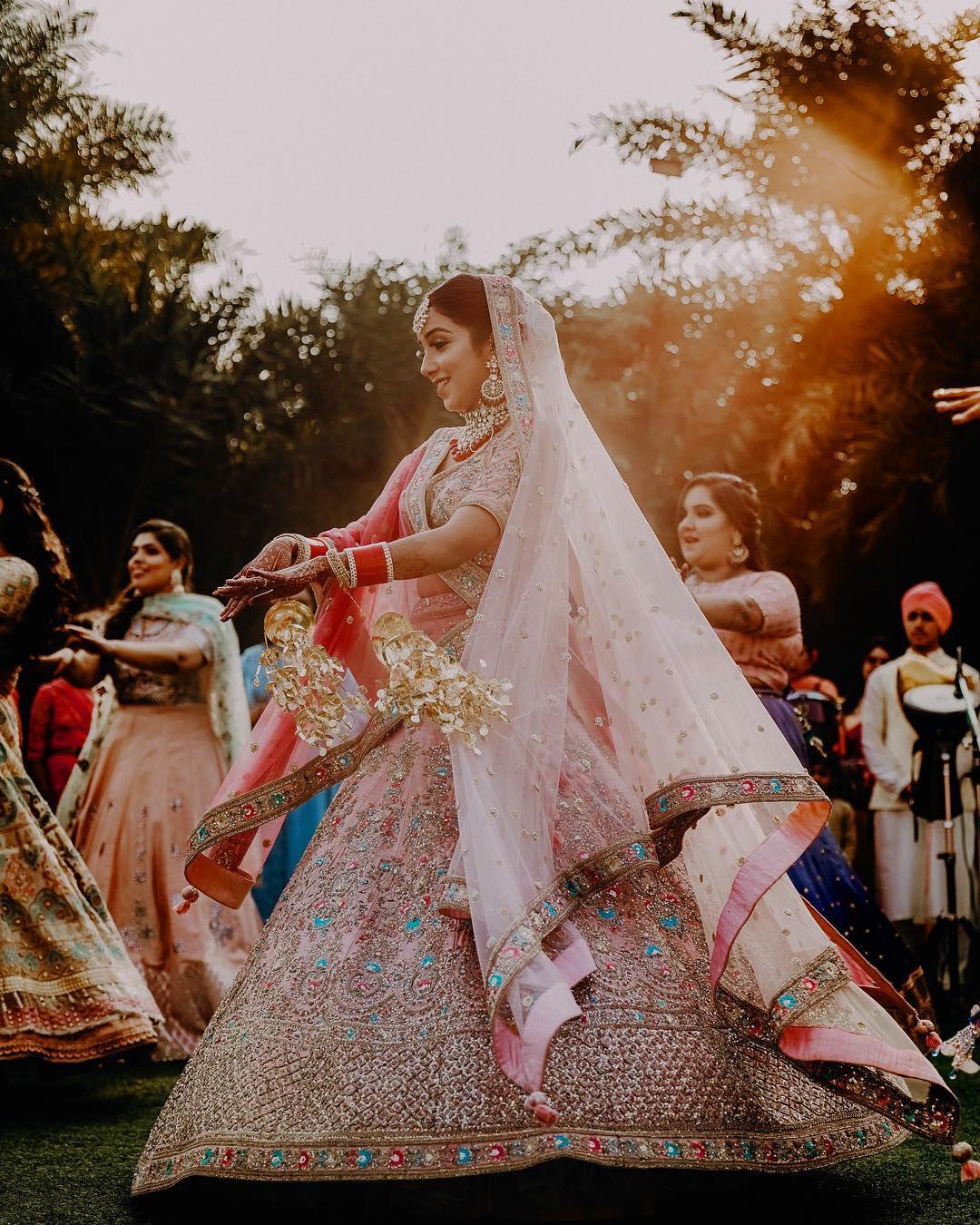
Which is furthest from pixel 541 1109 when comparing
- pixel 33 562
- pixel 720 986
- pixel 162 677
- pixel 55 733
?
pixel 55 733

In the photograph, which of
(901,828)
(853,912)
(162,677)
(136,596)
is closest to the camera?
(853,912)

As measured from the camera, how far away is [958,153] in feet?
24.6

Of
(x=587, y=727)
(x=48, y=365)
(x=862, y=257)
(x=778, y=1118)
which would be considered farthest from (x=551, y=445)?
(x=48, y=365)

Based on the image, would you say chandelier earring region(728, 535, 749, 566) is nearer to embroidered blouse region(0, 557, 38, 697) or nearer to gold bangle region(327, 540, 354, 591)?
gold bangle region(327, 540, 354, 591)

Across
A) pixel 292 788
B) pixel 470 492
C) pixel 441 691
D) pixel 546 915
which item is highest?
pixel 470 492

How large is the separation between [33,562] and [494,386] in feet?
6.76

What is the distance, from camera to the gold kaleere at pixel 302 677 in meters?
3.00

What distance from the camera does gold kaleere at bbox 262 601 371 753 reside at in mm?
→ 3004

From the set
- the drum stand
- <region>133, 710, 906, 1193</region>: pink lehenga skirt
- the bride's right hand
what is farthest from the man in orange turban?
the bride's right hand

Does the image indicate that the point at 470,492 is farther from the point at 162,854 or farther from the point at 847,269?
the point at 847,269

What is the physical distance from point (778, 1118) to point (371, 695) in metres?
1.36

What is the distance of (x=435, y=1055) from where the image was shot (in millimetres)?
2516

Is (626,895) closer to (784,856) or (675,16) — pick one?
(784,856)

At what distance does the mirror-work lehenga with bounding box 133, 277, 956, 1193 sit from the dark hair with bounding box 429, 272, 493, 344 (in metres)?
0.07
